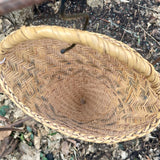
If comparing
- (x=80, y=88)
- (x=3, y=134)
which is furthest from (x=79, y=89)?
(x=3, y=134)

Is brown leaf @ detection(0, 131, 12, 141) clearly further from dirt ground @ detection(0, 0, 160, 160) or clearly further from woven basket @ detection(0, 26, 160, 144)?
woven basket @ detection(0, 26, 160, 144)

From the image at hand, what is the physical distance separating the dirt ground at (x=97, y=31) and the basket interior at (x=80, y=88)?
0.23m

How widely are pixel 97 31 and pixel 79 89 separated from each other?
606mm

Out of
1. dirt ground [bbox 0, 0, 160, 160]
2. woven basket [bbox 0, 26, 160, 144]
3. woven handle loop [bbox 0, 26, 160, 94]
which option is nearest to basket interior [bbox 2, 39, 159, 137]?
woven basket [bbox 0, 26, 160, 144]

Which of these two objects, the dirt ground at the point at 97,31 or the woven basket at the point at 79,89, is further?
the dirt ground at the point at 97,31

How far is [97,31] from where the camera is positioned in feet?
5.77

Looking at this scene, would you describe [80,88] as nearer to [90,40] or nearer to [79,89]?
[79,89]

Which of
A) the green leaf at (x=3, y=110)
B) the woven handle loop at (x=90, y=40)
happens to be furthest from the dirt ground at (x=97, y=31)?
the woven handle loop at (x=90, y=40)

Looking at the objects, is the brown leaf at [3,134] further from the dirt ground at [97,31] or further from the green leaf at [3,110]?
the green leaf at [3,110]

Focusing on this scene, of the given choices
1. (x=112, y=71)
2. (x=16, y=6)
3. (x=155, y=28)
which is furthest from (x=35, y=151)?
(x=155, y=28)

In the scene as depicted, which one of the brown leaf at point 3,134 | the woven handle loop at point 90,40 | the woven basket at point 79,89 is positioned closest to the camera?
the woven handle loop at point 90,40

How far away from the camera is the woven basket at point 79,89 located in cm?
98

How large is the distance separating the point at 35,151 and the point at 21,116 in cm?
31

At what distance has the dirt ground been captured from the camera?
1396 millimetres
